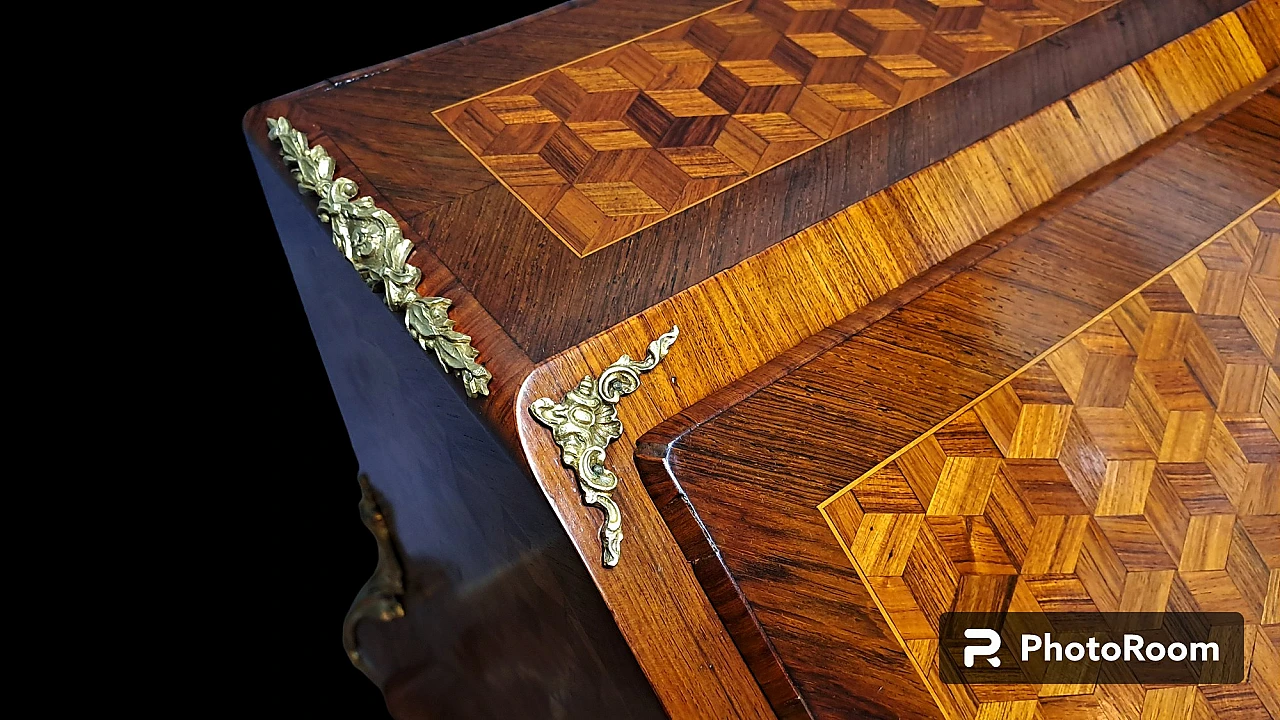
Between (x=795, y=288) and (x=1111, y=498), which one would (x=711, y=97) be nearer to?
(x=795, y=288)

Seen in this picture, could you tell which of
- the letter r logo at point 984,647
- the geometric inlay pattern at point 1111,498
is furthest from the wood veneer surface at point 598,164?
the letter r logo at point 984,647

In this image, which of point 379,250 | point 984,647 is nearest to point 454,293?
point 379,250

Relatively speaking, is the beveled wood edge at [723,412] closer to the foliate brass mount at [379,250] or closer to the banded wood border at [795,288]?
the banded wood border at [795,288]

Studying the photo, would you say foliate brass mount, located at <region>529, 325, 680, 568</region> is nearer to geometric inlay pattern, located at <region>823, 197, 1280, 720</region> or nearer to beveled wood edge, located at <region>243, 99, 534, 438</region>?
beveled wood edge, located at <region>243, 99, 534, 438</region>

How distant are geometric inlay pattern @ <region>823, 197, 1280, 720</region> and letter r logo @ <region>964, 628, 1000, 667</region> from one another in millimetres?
19

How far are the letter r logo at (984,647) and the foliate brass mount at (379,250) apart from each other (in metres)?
0.46

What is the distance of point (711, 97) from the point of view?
4.08 feet

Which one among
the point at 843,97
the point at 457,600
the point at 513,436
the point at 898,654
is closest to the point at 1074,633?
the point at 898,654

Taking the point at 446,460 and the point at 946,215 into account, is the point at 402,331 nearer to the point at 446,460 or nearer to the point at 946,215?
the point at 446,460

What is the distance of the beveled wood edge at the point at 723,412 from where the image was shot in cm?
90

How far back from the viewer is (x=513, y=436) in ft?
3.04

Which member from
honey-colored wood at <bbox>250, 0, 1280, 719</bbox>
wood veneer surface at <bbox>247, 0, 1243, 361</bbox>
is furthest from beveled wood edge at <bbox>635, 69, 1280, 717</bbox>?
wood veneer surface at <bbox>247, 0, 1243, 361</bbox>

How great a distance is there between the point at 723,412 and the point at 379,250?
0.38 m

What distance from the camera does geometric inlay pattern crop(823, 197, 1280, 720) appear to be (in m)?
0.92
